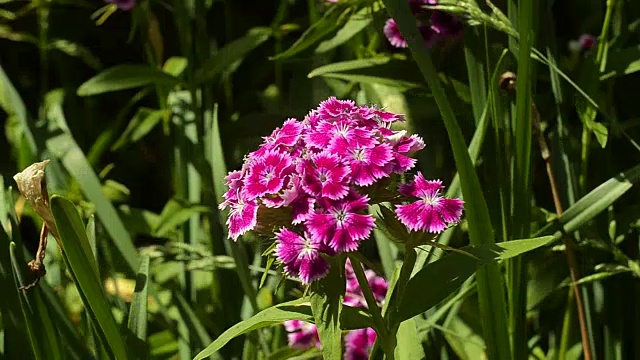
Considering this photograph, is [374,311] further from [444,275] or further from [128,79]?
[128,79]

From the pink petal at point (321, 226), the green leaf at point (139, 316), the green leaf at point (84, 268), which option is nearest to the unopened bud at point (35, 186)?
the green leaf at point (84, 268)

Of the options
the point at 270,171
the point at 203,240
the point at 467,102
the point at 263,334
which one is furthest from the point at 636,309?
the point at 203,240

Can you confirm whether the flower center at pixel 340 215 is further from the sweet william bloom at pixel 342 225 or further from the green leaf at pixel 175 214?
the green leaf at pixel 175 214

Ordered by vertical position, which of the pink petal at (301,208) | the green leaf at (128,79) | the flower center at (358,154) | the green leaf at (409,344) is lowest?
the green leaf at (409,344)

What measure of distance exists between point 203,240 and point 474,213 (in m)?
0.75

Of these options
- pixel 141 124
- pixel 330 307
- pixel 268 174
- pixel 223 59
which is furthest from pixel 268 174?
pixel 141 124

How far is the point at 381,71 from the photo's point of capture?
1.17 meters

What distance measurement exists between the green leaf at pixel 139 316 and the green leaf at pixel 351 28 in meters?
0.44

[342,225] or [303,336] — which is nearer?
[342,225]

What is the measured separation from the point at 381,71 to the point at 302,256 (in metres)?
0.55

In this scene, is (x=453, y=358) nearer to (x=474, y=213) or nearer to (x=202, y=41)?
(x=474, y=213)

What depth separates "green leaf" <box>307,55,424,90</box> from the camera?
1146 mm

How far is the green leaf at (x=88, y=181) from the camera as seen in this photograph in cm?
109

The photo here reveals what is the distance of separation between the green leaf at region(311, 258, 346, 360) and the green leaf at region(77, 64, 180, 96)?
2.34 ft
